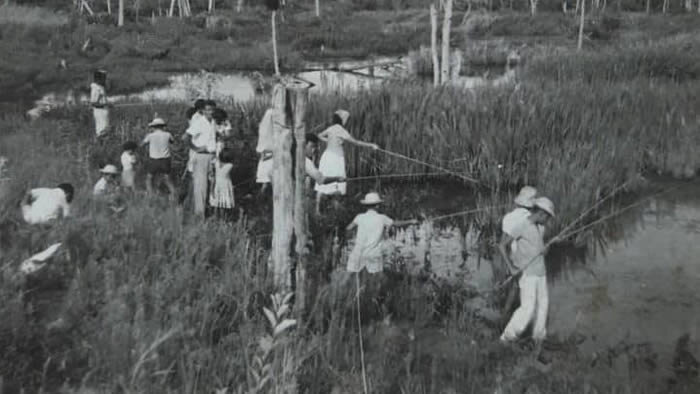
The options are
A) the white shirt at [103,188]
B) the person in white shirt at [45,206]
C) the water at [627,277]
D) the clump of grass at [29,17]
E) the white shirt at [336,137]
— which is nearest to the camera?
the person in white shirt at [45,206]

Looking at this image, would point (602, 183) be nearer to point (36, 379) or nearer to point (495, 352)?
point (495, 352)

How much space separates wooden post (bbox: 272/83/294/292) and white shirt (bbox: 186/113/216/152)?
3.29 metres

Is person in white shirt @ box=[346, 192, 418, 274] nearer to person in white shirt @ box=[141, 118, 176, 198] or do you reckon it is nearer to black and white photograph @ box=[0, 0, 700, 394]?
black and white photograph @ box=[0, 0, 700, 394]

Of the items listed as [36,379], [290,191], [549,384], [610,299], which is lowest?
[610,299]

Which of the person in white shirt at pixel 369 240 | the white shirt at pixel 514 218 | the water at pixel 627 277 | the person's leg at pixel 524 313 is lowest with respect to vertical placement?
the water at pixel 627 277

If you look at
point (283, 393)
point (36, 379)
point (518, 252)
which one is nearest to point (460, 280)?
point (518, 252)

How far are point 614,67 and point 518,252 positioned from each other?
1190cm

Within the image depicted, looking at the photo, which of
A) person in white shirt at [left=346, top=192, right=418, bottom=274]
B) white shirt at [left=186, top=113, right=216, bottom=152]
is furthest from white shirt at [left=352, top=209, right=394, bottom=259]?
white shirt at [left=186, top=113, right=216, bottom=152]

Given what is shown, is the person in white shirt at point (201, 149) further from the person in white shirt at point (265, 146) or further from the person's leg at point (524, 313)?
the person's leg at point (524, 313)

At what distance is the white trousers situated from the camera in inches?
228

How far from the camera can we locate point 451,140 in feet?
34.9

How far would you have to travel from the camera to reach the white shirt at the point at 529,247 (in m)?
5.79

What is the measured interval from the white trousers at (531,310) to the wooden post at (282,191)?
6.10ft

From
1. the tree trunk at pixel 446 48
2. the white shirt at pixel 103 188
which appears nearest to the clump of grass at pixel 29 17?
the tree trunk at pixel 446 48
